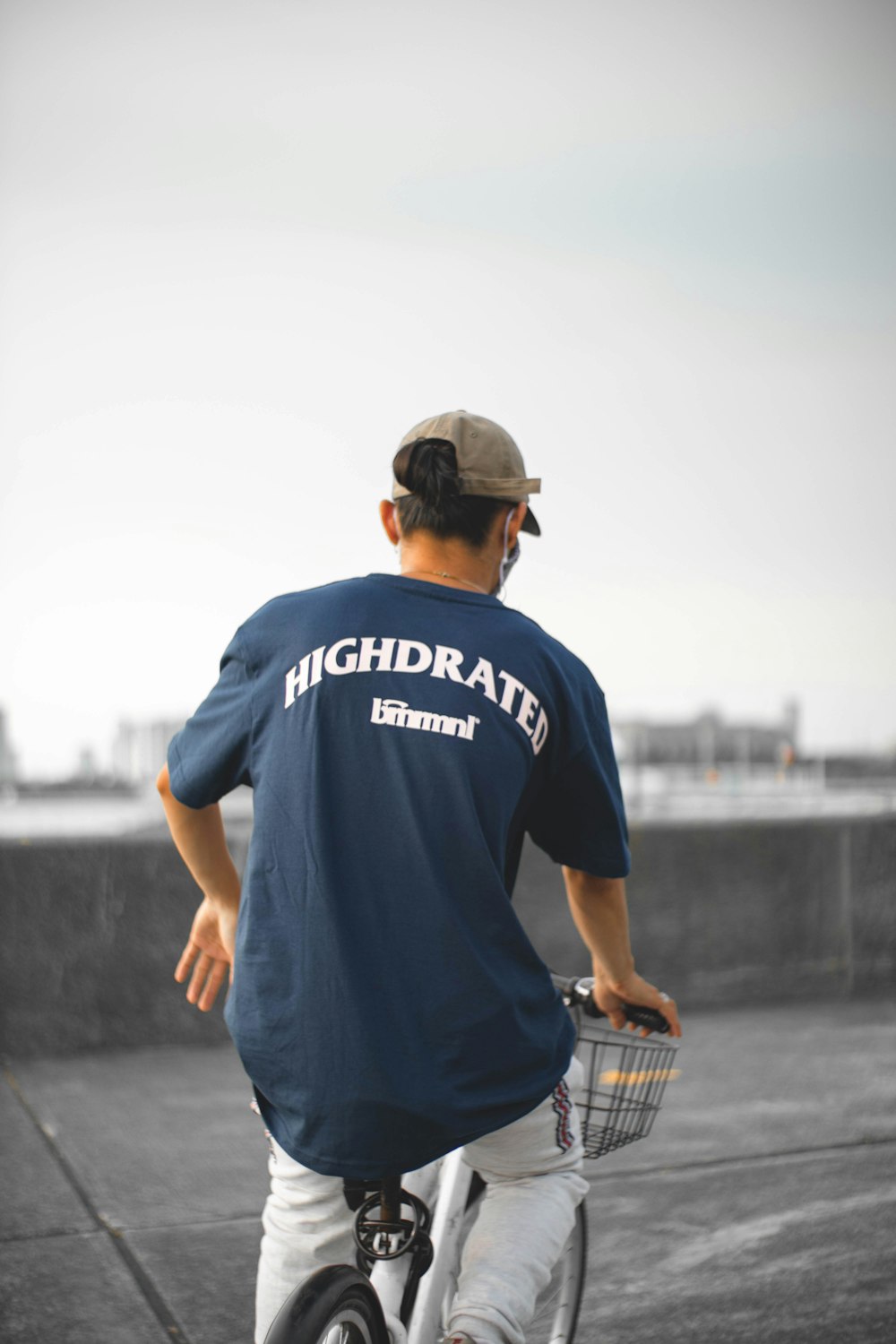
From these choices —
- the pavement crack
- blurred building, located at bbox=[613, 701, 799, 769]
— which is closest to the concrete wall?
the pavement crack

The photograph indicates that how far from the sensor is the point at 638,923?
7539 millimetres

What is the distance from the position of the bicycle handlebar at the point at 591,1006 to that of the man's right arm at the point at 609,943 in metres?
0.01

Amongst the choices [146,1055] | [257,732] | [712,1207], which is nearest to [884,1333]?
[712,1207]

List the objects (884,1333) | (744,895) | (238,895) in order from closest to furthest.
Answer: (238,895)
(884,1333)
(744,895)

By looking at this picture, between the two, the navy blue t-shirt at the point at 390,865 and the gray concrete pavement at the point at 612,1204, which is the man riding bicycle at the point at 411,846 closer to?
the navy blue t-shirt at the point at 390,865

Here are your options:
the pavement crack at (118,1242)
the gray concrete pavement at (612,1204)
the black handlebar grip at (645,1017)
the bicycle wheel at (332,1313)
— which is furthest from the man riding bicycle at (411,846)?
the gray concrete pavement at (612,1204)

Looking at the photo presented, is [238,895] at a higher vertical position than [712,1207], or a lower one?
higher

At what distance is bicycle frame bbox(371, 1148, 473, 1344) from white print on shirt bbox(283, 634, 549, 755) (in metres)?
0.78

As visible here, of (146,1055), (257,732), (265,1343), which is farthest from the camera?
(146,1055)

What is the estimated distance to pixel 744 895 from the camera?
7816 millimetres

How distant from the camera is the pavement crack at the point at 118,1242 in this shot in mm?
3604

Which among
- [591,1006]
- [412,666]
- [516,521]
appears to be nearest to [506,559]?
[516,521]

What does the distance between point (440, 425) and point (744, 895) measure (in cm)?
622

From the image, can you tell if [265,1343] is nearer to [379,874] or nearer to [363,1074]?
[363,1074]
